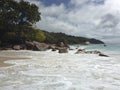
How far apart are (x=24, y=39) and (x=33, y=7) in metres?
7.36

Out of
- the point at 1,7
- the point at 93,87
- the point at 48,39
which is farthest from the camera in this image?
the point at 48,39

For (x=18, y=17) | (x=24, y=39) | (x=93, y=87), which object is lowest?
(x=93, y=87)

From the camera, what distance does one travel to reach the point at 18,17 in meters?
54.2

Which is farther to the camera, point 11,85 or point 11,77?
point 11,77

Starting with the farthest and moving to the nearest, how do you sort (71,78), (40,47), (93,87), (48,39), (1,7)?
1. (48,39)
2. (1,7)
3. (40,47)
4. (71,78)
5. (93,87)

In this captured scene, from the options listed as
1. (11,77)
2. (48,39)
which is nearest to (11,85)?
(11,77)

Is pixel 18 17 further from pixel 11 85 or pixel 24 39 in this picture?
pixel 11 85

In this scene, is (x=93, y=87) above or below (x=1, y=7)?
below

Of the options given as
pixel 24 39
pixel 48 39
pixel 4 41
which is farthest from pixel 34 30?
pixel 48 39

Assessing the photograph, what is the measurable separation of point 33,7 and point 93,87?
45789 millimetres

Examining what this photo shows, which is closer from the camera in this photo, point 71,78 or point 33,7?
point 71,78

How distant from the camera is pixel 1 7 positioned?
53.1m

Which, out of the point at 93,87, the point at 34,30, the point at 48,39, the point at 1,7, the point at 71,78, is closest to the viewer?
the point at 93,87

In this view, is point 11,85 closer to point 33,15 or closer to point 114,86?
point 114,86
